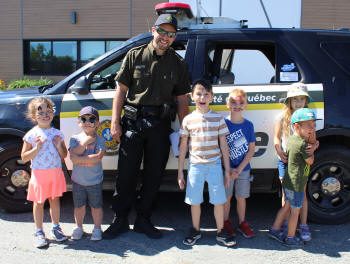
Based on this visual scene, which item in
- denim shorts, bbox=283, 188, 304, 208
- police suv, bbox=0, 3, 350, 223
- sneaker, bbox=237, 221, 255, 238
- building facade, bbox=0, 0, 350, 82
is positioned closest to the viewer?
denim shorts, bbox=283, 188, 304, 208

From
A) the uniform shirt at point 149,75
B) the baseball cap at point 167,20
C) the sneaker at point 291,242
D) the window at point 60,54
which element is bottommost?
the sneaker at point 291,242

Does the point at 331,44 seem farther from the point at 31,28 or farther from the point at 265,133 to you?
the point at 31,28

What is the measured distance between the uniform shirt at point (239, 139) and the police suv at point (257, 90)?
23cm

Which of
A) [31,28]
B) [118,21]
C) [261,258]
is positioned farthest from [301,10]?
[261,258]

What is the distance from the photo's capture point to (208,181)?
13.1ft

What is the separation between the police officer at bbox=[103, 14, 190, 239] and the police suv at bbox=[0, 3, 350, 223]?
0.28m

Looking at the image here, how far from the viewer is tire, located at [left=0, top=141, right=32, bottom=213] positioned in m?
4.53

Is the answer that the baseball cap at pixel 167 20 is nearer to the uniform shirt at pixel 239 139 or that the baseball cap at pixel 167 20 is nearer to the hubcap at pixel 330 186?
the uniform shirt at pixel 239 139

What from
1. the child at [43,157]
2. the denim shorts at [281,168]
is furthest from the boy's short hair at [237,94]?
the child at [43,157]

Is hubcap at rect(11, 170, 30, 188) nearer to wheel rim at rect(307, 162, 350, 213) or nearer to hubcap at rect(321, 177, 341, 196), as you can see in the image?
wheel rim at rect(307, 162, 350, 213)

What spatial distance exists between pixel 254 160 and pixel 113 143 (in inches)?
55.4

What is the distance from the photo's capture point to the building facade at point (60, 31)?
15.6 meters

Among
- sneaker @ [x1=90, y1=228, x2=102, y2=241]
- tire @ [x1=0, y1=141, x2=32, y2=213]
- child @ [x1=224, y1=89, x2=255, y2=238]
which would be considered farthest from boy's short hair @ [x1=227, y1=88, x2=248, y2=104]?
tire @ [x1=0, y1=141, x2=32, y2=213]

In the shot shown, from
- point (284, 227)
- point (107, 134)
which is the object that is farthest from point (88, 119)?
point (284, 227)
